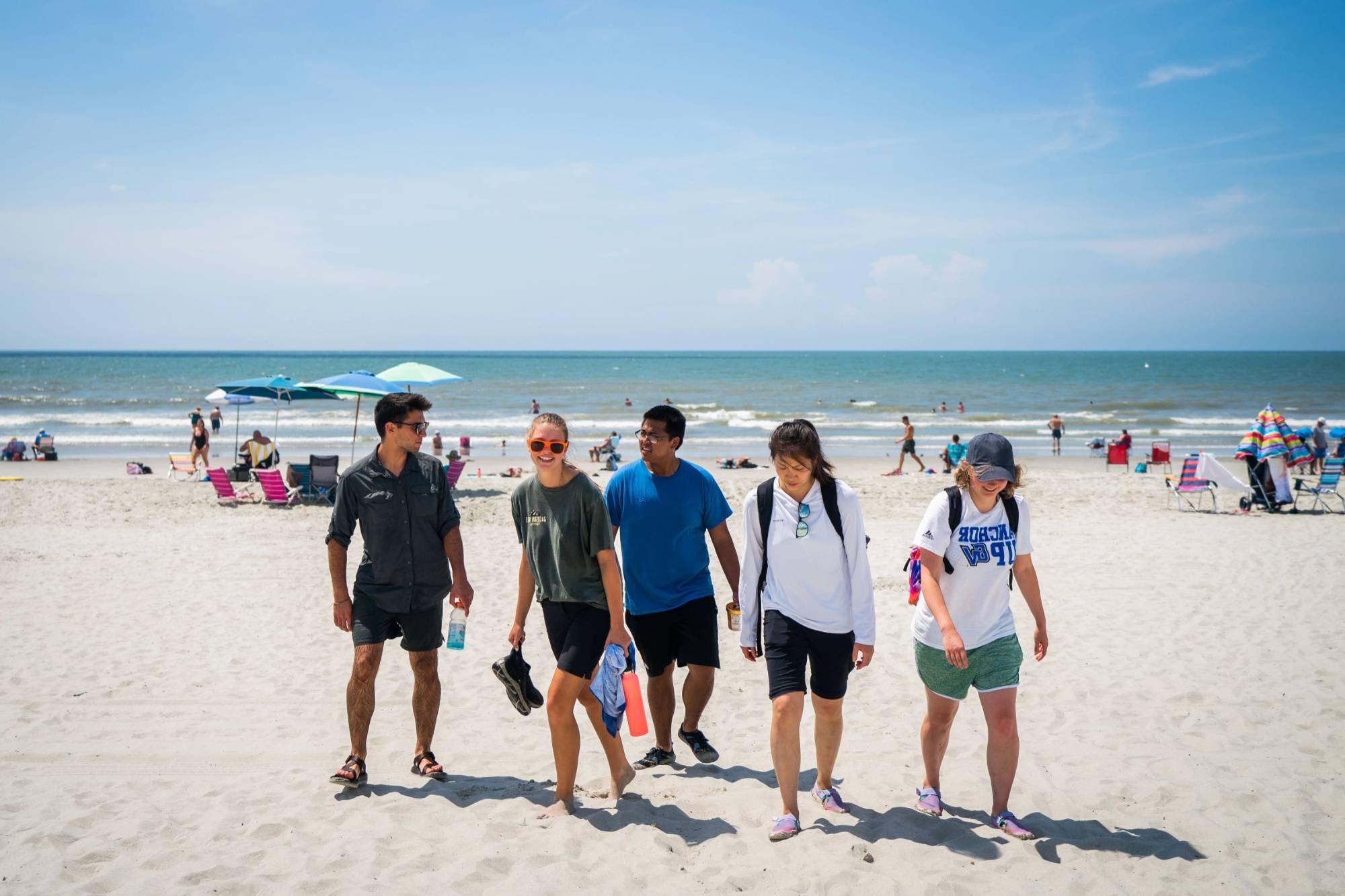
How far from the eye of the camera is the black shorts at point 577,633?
3.44 meters

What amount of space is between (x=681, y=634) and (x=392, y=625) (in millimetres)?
1274

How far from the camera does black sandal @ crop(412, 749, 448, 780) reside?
3957 millimetres

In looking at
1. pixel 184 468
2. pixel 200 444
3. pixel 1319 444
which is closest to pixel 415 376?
pixel 184 468

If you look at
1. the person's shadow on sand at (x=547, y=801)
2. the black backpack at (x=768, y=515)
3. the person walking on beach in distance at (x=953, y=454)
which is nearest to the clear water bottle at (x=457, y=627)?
the person's shadow on sand at (x=547, y=801)

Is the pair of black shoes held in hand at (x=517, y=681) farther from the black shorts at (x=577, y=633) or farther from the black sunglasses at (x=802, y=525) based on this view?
the black sunglasses at (x=802, y=525)

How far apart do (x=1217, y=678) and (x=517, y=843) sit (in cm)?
427

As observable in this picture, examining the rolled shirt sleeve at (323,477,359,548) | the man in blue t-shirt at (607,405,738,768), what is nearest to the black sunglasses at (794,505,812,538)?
the man in blue t-shirt at (607,405,738,768)

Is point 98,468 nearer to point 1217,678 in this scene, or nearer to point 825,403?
point 1217,678

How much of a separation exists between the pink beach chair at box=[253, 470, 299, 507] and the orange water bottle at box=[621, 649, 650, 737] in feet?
36.2

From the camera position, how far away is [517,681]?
3703 mm

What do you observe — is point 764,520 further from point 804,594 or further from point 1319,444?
point 1319,444

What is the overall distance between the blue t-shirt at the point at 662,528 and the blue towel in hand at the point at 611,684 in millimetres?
422

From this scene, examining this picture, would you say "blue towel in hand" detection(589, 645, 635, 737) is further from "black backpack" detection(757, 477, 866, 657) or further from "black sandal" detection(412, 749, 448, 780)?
"black sandal" detection(412, 749, 448, 780)

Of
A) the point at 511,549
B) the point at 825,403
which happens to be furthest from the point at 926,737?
the point at 825,403
